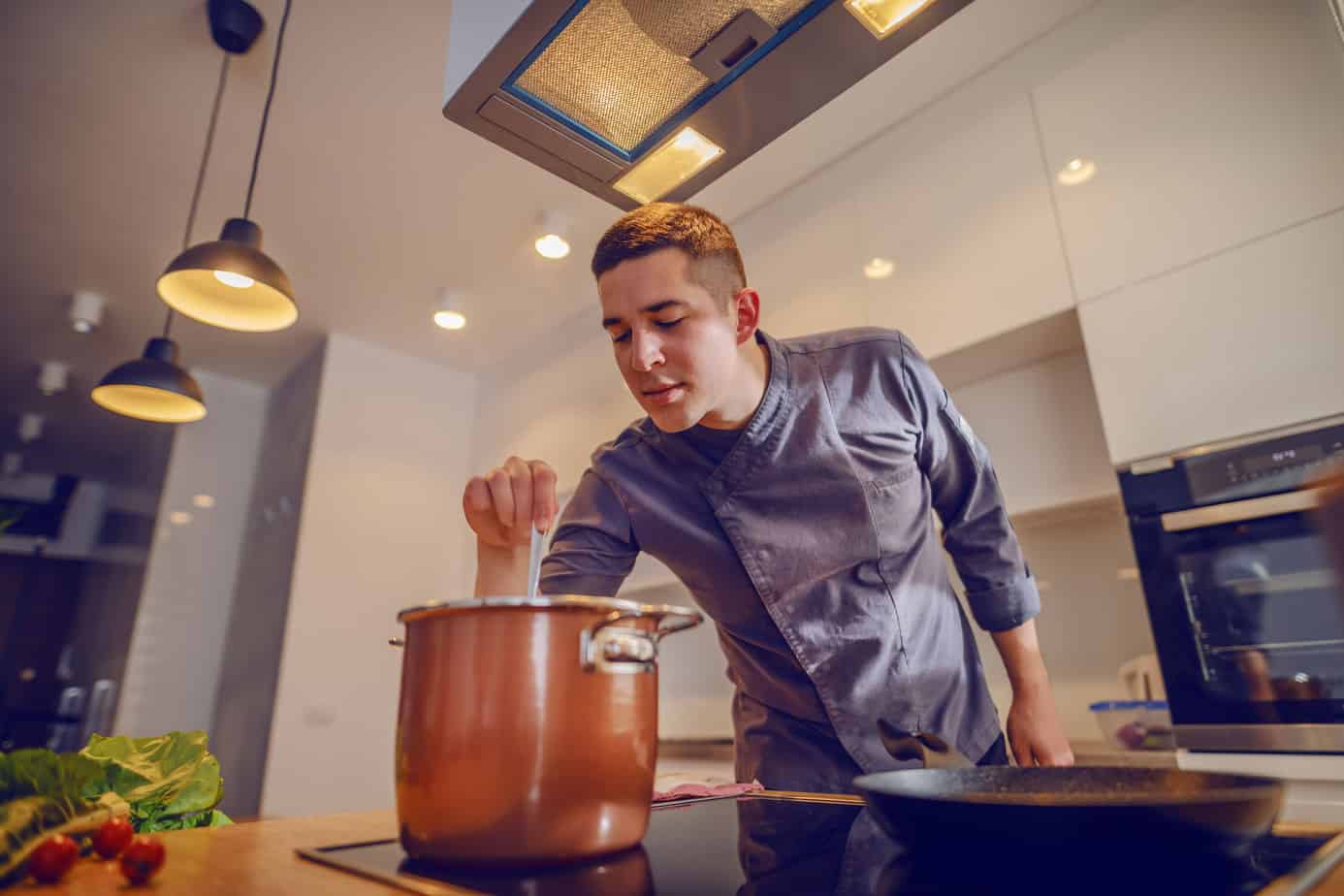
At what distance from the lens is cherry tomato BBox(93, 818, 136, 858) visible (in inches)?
14.9

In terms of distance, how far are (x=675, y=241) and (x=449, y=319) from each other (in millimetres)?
2152

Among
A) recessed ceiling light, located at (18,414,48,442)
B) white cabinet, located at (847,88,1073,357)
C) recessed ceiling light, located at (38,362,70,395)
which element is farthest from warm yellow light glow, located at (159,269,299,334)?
recessed ceiling light, located at (18,414,48,442)

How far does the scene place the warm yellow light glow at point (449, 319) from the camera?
288 centimetres

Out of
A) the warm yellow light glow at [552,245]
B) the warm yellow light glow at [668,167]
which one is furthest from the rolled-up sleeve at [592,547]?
the warm yellow light glow at [552,245]

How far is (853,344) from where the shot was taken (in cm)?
102

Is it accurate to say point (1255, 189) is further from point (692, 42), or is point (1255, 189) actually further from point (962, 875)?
point (962, 875)

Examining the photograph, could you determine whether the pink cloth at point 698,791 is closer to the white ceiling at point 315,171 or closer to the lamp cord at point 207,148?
the white ceiling at point 315,171

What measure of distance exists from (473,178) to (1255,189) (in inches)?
73.3

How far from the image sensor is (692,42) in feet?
2.32

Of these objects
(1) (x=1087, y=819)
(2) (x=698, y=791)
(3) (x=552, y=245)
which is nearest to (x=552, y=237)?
(3) (x=552, y=245)

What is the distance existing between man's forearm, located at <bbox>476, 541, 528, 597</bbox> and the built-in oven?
1.22m

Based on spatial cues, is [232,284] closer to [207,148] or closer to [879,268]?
[207,148]

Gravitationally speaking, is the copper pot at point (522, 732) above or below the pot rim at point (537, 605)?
below

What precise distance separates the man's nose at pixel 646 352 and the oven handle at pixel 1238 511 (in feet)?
3.44
